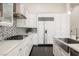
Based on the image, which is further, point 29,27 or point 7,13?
point 29,27

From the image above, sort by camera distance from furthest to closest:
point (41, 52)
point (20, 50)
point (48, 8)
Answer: point (48, 8) < point (41, 52) < point (20, 50)

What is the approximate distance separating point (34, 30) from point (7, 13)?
13.5 feet

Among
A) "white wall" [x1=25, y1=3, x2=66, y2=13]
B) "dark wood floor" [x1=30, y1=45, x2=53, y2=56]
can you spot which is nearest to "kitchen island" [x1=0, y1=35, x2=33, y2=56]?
"dark wood floor" [x1=30, y1=45, x2=53, y2=56]

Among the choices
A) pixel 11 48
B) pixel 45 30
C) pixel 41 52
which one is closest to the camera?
pixel 11 48

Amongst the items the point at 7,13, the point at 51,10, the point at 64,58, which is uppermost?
the point at 51,10

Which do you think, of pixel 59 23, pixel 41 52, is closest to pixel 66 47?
pixel 41 52

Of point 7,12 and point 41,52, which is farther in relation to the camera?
point 41,52

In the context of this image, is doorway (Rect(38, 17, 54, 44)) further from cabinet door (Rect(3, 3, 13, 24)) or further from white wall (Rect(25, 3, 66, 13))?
cabinet door (Rect(3, 3, 13, 24))

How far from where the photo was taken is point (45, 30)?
19.6 ft

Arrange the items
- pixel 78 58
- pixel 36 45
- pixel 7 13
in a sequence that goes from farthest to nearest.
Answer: pixel 36 45 → pixel 7 13 → pixel 78 58

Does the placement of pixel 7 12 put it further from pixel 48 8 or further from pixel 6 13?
pixel 48 8

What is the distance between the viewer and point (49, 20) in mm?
6035

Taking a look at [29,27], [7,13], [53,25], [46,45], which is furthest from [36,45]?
[7,13]

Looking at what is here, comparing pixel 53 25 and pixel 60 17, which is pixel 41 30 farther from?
pixel 60 17
